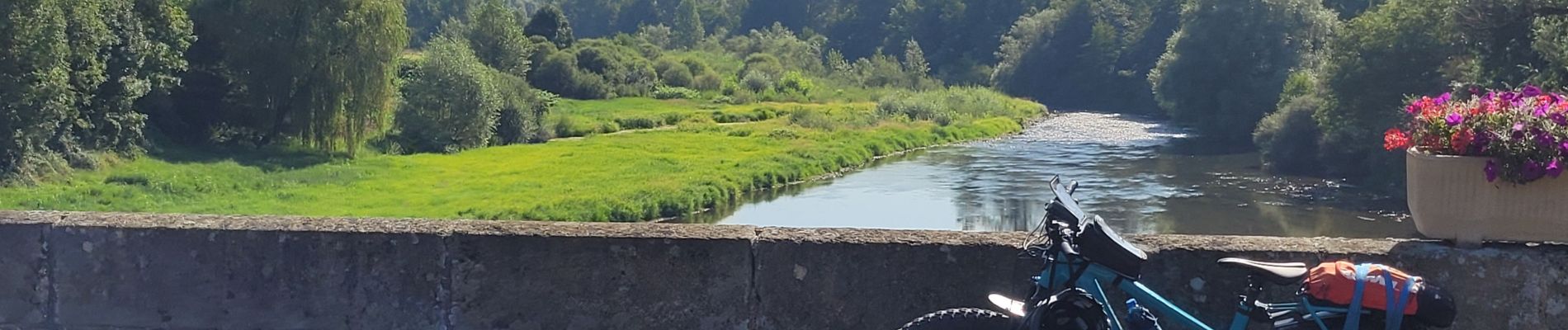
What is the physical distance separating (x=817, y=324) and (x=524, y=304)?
934 millimetres

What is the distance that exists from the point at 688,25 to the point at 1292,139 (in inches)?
4145

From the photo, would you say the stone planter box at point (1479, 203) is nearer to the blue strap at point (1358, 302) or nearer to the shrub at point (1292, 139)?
the blue strap at point (1358, 302)

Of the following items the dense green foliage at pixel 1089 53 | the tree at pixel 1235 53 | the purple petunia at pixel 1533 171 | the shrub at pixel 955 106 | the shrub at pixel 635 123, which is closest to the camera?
the purple petunia at pixel 1533 171

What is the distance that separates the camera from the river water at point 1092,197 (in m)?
30.5

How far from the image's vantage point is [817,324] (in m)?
4.50

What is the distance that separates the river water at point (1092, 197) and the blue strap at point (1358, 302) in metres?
25.0

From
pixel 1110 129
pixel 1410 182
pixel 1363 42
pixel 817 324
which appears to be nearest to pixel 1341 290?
pixel 1410 182

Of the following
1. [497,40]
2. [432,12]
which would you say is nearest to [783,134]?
[497,40]

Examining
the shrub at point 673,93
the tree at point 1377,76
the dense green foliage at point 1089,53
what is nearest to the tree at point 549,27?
the shrub at point 673,93

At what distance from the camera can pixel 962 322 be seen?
3.50 metres

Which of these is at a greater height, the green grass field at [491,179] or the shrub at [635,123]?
the shrub at [635,123]

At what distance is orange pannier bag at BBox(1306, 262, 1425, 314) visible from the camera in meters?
3.19

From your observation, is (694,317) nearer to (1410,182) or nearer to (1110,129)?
(1410,182)

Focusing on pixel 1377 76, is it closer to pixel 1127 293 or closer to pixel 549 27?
pixel 1127 293
